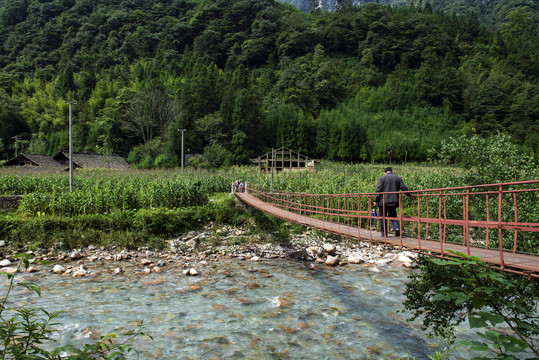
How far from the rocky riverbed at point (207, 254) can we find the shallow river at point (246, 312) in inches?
20.4

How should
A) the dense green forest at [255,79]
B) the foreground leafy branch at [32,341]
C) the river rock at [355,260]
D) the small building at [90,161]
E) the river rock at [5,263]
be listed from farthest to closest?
the dense green forest at [255,79]
the small building at [90,161]
the river rock at [355,260]
the river rock at [5,263]
the foreground leafy branch at [32,341]

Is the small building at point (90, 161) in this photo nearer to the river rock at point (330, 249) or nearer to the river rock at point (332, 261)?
the river rock at point (330, 249)

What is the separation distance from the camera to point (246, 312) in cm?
639

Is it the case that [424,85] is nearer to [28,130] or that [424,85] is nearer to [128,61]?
[128,61]

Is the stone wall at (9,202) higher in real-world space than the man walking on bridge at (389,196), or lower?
lower

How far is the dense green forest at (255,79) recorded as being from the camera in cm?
4175

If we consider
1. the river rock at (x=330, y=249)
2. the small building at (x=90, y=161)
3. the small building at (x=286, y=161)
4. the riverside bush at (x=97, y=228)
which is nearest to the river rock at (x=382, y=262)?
the river rock at (x=330, y=249)

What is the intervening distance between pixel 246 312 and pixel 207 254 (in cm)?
483

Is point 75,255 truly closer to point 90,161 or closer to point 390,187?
point 390,187

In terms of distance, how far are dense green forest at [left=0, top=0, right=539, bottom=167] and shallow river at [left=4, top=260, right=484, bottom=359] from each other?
74.0ft

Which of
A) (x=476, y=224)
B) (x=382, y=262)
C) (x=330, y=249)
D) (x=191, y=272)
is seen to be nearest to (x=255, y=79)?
(x=330, y=249)

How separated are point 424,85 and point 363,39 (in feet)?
79.7

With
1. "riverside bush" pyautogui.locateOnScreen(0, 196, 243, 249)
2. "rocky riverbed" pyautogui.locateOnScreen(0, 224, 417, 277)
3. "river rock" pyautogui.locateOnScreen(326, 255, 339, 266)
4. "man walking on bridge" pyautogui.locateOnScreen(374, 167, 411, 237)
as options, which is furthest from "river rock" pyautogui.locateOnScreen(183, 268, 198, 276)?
"man walking on bridge" pyautogui.locateOnScreen(374, 167, 411, 237)

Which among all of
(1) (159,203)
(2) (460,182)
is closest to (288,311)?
(2) (460,182)
